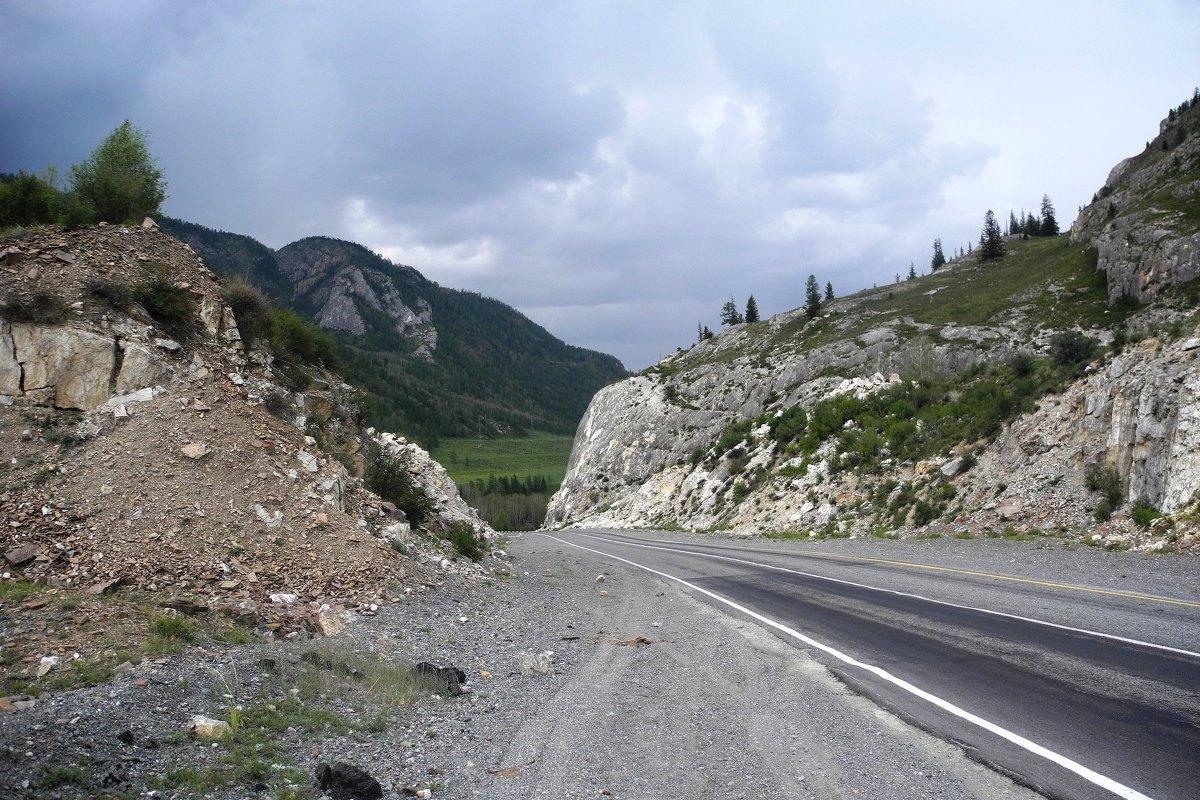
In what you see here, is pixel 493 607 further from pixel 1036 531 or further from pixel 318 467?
pixel 1036 531

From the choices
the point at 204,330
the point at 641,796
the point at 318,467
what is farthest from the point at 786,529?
the point at 641,796

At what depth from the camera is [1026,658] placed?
24.6 feet

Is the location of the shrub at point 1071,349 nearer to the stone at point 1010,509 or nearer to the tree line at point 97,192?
the stone at point 1010,509

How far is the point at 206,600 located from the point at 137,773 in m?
4.98

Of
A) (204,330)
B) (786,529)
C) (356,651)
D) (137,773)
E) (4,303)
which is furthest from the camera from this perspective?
(786,529)

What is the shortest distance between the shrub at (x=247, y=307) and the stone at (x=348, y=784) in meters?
14.3

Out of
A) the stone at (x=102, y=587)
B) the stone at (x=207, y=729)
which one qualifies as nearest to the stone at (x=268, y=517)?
the stone at (x=102, y=587)

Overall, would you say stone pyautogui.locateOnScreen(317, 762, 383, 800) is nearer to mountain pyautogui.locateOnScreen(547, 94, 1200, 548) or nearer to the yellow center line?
the yellow center line

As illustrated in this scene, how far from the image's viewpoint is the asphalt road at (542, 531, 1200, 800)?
15.7 ft

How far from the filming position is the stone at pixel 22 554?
27.9 feet

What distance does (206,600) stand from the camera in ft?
28.9

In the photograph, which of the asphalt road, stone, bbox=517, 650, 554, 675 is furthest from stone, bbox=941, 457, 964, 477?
stone, bbox=517, 650, 554, 675

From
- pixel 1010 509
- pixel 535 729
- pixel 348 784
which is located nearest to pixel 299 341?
pixel 535 729

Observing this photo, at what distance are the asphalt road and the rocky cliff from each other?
780 cm
